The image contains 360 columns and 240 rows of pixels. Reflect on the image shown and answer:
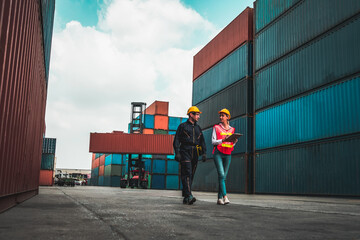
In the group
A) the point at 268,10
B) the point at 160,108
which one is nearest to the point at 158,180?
the point at 160,108

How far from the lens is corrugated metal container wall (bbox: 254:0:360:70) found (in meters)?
15.0

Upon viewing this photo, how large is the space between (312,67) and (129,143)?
19105mm

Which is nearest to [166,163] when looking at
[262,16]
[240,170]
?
[240,170]

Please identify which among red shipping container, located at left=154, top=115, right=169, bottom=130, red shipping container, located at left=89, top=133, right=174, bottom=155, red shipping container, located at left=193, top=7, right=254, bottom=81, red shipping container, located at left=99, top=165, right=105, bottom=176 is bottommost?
red shipping container, located at left=99, top=165, right=105, bottom=176

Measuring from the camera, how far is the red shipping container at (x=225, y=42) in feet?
73.0

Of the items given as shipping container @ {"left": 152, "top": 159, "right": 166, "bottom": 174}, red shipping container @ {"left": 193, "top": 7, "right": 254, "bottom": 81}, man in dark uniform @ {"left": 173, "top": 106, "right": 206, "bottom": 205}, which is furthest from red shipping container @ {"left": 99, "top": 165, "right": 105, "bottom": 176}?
man in dark uniform @ {"left": 173, "top": 106, "right": 206, "bottom": 205}

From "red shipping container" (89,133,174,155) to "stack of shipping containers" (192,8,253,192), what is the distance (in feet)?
18.1

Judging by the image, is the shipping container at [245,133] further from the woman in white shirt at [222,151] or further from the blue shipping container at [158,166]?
the blue shipping container at [158,166]

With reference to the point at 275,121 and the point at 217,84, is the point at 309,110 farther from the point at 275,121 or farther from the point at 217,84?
the point at 217,84

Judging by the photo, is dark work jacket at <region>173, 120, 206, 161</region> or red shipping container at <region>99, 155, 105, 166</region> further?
red shipping container at <region>99, 155, 105, 166</region>

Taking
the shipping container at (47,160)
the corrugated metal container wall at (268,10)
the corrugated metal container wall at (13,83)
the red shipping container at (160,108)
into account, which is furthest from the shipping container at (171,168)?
the corrugated metal container wall at (13,83)

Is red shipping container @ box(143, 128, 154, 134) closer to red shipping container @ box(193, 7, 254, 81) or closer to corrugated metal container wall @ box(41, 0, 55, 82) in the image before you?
red shipping container @ box(193, 7, 254, 81)

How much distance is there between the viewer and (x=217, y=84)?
81.0ft

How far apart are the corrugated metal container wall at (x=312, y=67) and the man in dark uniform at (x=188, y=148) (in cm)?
1041
